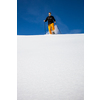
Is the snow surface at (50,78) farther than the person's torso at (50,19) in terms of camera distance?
No

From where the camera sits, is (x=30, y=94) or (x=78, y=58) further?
(x=78, y=58)

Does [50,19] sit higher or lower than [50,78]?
higher

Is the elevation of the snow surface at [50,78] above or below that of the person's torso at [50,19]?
below

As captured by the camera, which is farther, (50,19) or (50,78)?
(50,19)

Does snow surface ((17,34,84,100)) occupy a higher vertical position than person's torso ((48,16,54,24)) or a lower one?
lower

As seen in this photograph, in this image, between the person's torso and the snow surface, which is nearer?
the snow surface
